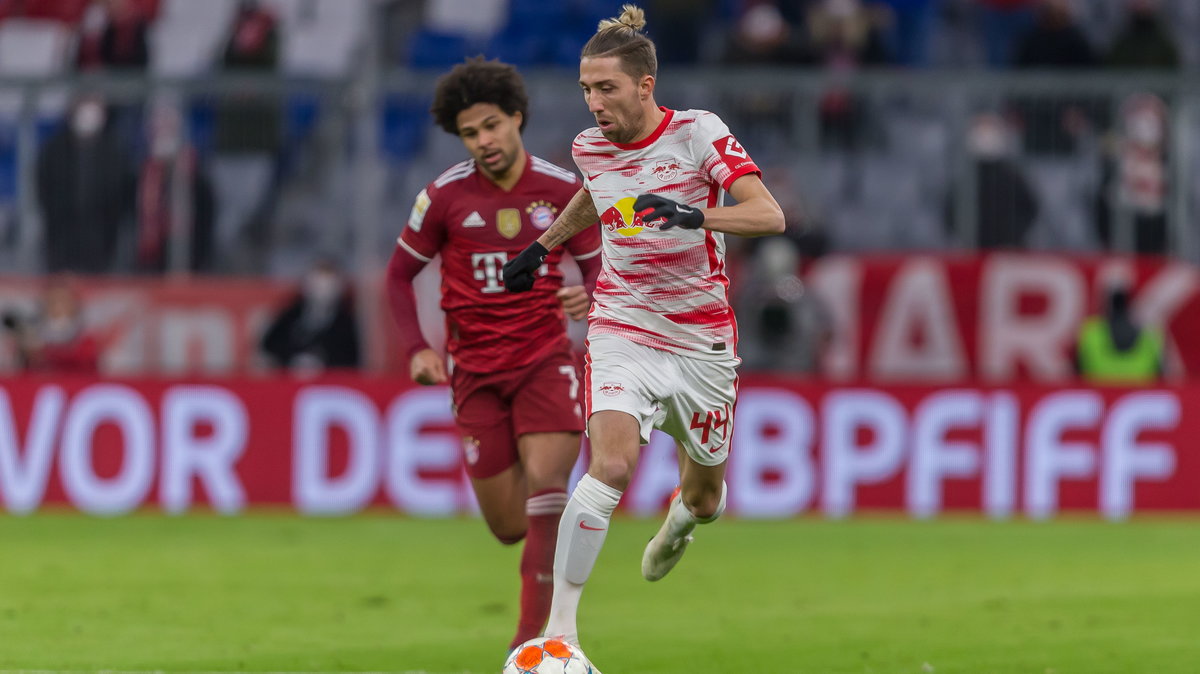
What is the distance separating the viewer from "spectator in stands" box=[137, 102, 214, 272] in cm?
1552

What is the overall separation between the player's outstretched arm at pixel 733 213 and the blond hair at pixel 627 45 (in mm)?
562

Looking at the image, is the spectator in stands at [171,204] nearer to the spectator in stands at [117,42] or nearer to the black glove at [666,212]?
Answer: the spectator in stands at [117,42]

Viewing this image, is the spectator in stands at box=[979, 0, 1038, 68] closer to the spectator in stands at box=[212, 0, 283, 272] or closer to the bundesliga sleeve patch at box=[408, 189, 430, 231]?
the spectator in stands at box=[212, 0, 283, 272]

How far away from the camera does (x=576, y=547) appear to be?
6.72 metres

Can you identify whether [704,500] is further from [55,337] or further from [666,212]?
[55,337]

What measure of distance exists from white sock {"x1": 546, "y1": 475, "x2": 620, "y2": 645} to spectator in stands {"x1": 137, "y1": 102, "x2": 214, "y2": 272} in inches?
372

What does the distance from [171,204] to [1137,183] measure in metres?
8.05

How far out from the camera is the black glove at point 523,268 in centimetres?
709

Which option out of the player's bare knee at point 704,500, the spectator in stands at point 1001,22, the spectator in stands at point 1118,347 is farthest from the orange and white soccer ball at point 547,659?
the spectator in stands at point 1001,22

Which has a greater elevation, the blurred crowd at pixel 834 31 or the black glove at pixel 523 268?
the blurred crowd at pixel 834 31

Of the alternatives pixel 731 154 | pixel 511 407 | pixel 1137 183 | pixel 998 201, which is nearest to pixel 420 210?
pixel 511 407

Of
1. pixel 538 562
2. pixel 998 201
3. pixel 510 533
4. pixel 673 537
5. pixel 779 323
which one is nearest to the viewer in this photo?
pixel 538 562

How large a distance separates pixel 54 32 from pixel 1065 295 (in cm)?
1011

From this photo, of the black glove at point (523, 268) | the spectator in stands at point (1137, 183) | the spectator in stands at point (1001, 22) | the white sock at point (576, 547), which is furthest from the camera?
the spectator in stands at point (1001, 22)
